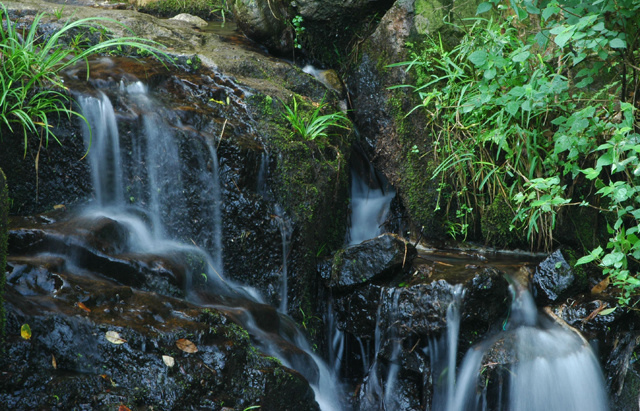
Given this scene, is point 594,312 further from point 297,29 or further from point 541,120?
point 297,29

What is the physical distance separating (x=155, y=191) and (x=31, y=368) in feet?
5.38

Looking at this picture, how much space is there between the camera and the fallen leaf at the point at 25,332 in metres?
2.37

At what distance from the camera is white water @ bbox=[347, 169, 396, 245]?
4.59 m

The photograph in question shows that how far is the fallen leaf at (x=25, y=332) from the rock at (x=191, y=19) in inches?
176

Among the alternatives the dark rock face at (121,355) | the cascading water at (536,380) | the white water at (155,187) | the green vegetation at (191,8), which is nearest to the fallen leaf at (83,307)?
the dark rock face at (121,355)

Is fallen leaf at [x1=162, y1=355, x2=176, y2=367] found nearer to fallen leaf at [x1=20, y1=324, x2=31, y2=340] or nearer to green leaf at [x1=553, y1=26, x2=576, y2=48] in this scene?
fallen leaf at [x1=20, y1=324, x2=31, y2=340]

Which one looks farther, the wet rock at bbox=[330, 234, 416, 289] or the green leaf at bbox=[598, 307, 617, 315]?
the wet rock at bbox=[330, 234, 416, 289]

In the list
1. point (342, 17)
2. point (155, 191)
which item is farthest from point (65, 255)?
point (342, 17)

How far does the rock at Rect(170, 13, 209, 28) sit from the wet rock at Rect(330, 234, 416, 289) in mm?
3703

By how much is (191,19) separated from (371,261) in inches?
160

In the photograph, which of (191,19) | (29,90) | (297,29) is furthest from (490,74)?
(191,19)

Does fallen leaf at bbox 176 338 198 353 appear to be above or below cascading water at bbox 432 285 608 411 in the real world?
above

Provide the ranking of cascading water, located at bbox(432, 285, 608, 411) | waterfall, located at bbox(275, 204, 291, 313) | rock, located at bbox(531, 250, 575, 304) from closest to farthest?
1. cascading water, located at bbox(432, 285, 608, 411)
2. rock, located at bbox(531, 250, 575, 304)
3. waterfall, located at bbox(275, 204, 291, 313)

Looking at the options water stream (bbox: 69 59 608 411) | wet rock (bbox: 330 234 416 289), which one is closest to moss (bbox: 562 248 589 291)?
water stream (bbox: 69 59 608 411)
